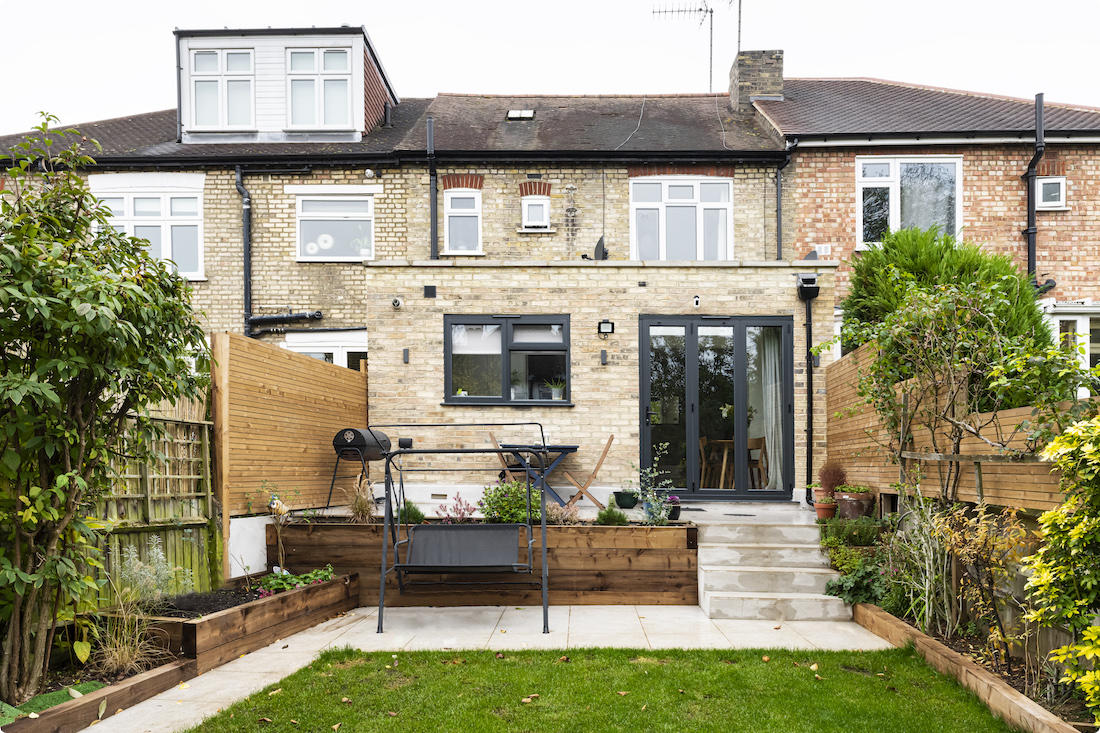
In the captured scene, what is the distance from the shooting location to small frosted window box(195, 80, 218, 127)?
12.7 m

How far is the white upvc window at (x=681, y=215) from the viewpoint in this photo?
472 inches

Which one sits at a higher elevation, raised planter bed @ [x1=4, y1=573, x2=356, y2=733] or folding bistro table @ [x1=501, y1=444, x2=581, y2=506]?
folding bistro table @ [x1=501, y1=444, x2=581, y2=506]

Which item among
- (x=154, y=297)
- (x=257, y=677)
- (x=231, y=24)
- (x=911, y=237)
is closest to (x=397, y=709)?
(x=257, y=677)

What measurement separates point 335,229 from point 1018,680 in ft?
36.4

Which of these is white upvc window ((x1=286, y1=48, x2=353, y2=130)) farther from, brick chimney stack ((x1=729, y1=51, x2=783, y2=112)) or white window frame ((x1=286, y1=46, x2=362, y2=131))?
brick chimney stack ((x1=729, y1=51, x2=783, y2=112))

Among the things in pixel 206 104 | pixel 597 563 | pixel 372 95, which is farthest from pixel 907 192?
pixel 206 104

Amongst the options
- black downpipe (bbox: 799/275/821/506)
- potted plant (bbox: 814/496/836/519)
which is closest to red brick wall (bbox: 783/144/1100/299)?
black downpipe (bbox: 799/275/821/506)

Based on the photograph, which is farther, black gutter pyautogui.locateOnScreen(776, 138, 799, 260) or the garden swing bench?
black gutter pyautogui.locateOnScreen(776, 138, 799, 260)

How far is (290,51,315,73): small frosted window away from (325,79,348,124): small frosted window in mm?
387

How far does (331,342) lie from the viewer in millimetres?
11781

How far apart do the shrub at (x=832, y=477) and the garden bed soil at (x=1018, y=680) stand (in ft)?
9.91

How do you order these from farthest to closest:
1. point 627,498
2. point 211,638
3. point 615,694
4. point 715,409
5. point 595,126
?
point 595,126 < point 715,409 < point 627,498 < point 211,638 < point 615,694

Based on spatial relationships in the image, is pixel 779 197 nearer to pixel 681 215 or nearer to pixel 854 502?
pixel 681 215

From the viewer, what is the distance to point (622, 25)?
52.9ft
